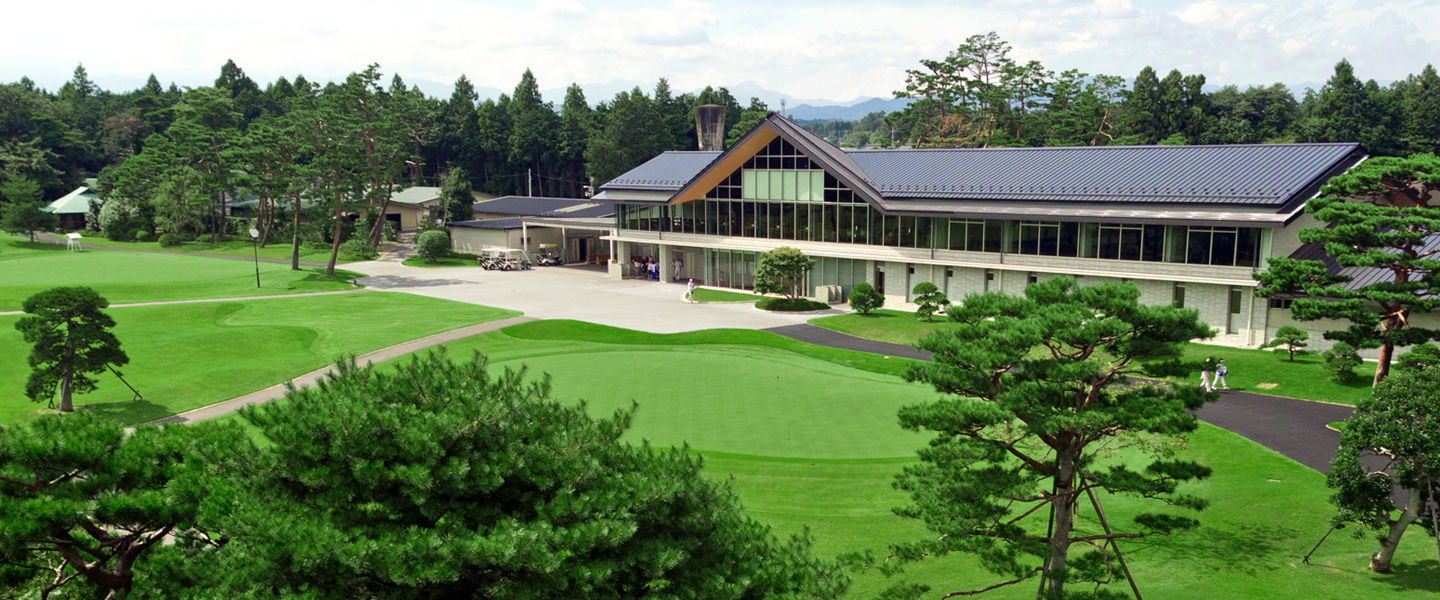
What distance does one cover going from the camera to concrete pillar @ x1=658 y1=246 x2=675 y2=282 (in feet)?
176

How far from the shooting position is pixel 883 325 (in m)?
38.0

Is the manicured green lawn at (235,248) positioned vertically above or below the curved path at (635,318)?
above

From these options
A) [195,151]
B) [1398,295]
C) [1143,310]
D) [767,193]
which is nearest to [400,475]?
[1143,310]

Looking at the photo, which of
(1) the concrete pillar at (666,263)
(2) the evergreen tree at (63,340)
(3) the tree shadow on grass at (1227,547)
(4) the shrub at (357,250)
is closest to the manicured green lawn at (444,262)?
(4) the shrub at (357,250)

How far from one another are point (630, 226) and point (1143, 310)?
45.9 metres

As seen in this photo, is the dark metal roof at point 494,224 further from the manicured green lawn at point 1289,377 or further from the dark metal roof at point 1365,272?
the dark metal roof at point 1365,272

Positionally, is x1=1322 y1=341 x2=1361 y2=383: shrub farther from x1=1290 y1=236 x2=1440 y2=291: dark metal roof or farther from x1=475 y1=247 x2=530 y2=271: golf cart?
x1=475 y1=247 x2=530 y2=271: golf cart

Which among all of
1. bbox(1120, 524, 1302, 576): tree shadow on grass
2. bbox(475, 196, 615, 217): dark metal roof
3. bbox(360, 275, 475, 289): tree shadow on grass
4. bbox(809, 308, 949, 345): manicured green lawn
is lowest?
bbox(1120, 524, 1302, 576): tree shadow on grass

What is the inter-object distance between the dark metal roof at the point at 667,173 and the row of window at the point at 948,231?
4.27ft

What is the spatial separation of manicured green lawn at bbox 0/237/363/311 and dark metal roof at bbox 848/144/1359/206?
1233 inches

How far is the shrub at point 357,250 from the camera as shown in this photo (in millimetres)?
64688

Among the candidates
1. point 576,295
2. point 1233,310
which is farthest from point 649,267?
point 1233,310

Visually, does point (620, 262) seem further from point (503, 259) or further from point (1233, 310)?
point (1233, 310)

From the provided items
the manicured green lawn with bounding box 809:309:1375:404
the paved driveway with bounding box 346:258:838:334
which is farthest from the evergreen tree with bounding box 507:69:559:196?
the manicured green lawn with bounding box 809:309:1375:404
